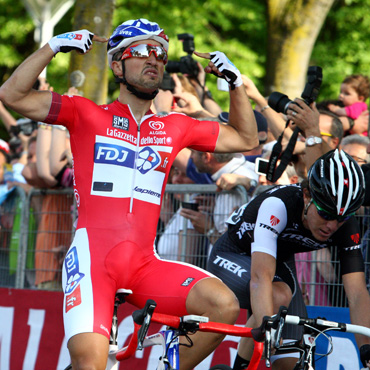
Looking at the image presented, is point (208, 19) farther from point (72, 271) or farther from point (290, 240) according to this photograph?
point (72, 271)

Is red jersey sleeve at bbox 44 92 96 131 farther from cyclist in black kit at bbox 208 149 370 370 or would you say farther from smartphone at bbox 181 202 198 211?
smartphone at bbox 181 202 198 211

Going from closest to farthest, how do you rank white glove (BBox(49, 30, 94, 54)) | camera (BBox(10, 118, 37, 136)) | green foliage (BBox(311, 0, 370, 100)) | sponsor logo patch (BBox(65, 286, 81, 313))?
sponsor logo patch (BBox(65, 286, 81, 313)), white glove (BBox(49, 30, 94, 54)), camera (BBox(10, 118, 37, 136)), green foliage (BBox(311, 0, 370, 100))

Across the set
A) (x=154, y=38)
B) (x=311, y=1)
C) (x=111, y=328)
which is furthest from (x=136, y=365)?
(x=311, y=1)

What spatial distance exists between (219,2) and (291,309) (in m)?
14.3

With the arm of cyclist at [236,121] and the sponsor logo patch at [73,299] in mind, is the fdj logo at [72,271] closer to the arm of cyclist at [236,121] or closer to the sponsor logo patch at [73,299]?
the sponsor logo patch at [73,299]

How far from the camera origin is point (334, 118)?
7.45 meters

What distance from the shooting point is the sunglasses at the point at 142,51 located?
5328 millimetres

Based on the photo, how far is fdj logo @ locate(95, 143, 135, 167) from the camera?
16.9 feet

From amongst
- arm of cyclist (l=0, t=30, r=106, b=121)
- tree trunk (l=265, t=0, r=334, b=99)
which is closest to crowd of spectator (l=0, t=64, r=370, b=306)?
arm of cyclist (l=0, t=30, r=106, b=121)

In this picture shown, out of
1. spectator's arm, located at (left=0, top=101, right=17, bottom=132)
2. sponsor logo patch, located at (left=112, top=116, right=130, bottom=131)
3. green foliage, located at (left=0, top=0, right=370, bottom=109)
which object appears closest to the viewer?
sponsor logo patch, located at (left=112, top=116, right=130, bottom=131)

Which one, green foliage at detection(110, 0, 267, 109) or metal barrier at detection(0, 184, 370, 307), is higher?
green foliage at detection(110, 0, 267, 109)

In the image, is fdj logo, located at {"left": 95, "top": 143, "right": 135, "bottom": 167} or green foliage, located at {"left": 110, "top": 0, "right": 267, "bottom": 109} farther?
green foliage, located at {"left": 110, "top": 0, "right": 267, "bottom": 109}

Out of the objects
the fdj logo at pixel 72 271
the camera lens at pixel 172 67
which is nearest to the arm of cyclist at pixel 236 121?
the fdj logo at pixel 72 271

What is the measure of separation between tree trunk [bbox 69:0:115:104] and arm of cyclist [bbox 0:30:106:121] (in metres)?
4.90
